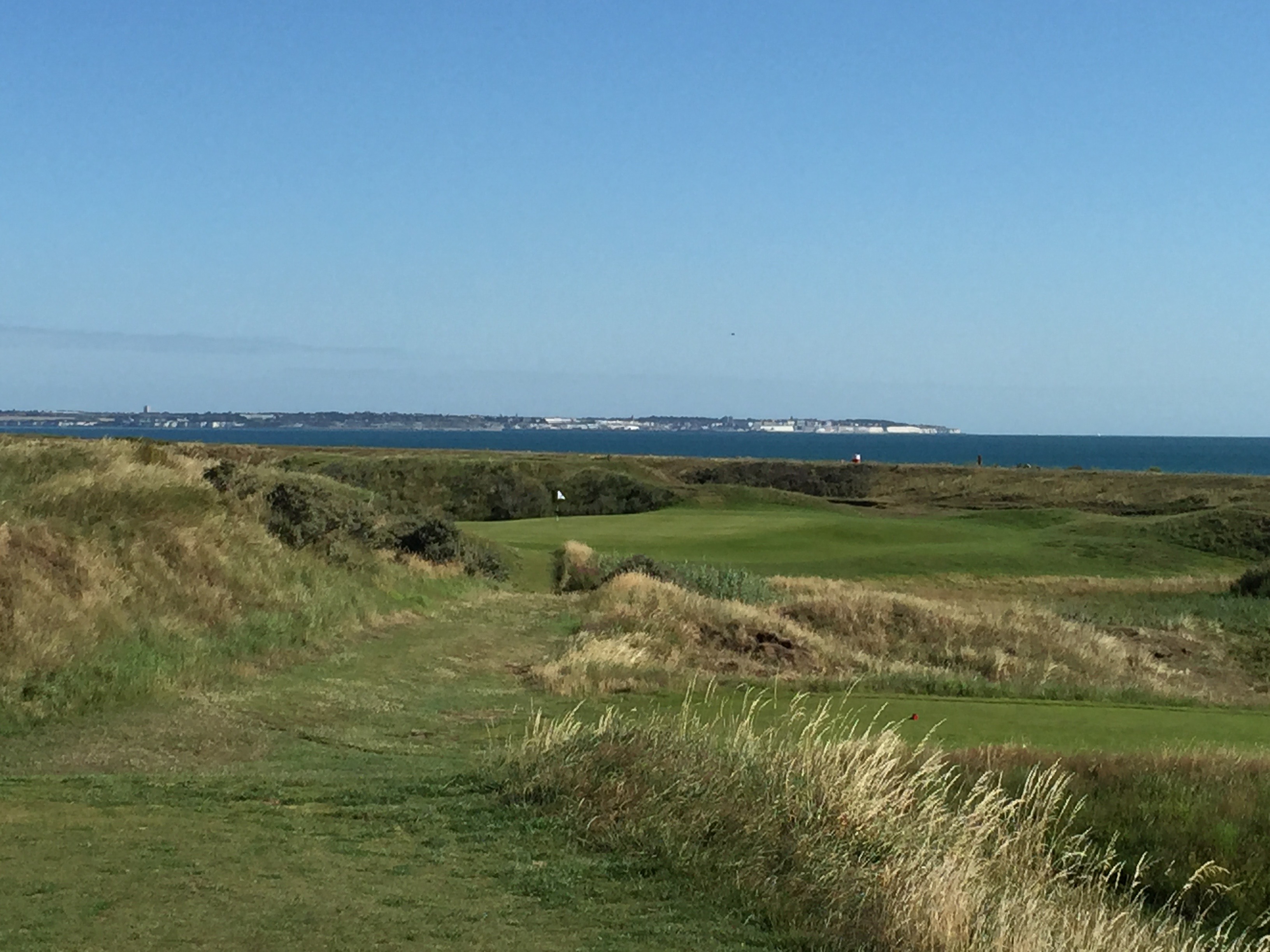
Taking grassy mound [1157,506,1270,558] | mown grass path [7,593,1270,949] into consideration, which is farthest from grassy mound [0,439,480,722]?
grassy mound [1157,506,1270,558]

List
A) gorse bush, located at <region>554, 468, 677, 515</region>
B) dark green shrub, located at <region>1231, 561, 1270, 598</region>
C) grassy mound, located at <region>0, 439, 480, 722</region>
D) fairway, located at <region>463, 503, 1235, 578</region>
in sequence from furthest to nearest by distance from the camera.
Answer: gorse bush, located at <region>554, 468, 677, 515</region>
fairway, located at <region>463, 503, 1235, 578</region>
dark green shrub, located at <region>1231, 561, 1270, 598</region>
grassy mound, located at <region>0, 439, 480, 722</region>

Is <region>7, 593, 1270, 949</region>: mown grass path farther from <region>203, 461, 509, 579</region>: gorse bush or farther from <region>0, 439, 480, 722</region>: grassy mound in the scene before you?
<region>203, 461, 509, 579</region>: gorse bush

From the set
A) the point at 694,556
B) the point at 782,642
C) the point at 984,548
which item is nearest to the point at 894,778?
the point at 782,642

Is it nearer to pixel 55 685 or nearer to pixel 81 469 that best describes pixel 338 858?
pixel 55 685

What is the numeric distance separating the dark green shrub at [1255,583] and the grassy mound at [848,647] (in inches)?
333

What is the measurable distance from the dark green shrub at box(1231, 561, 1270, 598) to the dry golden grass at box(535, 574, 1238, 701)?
6.16m

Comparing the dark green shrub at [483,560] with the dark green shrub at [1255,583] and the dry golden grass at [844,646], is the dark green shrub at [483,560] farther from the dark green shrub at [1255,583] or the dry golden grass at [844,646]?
the dark green shrub at [1255,583]

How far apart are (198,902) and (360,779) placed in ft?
12.0

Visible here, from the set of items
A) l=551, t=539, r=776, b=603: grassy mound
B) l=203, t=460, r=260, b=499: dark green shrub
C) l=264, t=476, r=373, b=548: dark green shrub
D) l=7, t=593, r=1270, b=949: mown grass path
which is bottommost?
l=551, t=539, r=776, b=603: grassy mound

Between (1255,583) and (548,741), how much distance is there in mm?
31418

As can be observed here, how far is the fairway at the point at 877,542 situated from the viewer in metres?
38.6

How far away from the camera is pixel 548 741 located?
10.2 meters

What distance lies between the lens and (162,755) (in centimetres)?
1197

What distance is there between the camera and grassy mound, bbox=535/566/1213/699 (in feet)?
62.7
